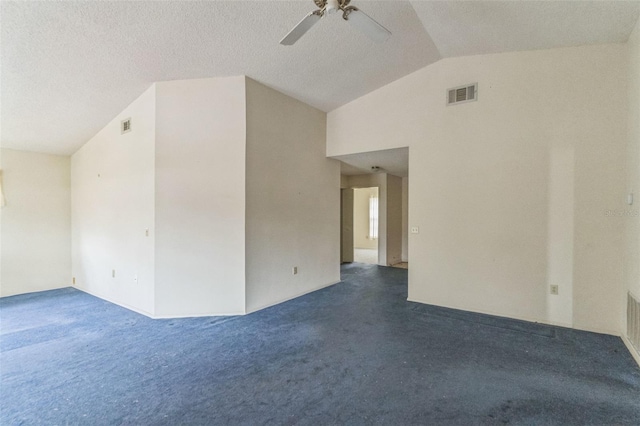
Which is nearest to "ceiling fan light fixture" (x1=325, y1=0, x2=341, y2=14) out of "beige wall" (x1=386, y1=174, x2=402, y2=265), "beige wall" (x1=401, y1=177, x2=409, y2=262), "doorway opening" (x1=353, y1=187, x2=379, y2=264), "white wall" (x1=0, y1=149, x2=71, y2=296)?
"beige wall" (x1=386, y1=174, x2=402, y2=265)

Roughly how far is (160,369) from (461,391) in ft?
8.30

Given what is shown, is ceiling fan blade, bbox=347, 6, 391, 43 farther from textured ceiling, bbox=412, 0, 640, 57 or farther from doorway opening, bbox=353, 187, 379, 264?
doorway opening, bbox=353, 187, 379, 264

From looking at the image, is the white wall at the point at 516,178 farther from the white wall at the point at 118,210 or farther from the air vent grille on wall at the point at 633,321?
the white wall at the point at 118,210

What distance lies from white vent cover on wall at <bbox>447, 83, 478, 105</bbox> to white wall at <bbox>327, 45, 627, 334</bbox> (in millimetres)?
73

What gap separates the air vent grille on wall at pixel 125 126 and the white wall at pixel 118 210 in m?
0.07

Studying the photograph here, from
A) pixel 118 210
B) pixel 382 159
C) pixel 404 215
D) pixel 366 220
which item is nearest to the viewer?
Answer: pixel 118 210

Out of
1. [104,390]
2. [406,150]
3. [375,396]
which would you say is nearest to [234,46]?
[406,150]

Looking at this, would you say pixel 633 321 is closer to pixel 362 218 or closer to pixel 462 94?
pixel 462 94

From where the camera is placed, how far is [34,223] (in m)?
5.43

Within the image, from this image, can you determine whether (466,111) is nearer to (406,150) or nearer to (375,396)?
(406,150)

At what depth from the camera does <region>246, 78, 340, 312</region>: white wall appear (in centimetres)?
412

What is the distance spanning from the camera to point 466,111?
411cm

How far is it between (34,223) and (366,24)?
6680 mm

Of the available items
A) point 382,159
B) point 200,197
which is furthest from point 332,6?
point 382,159
